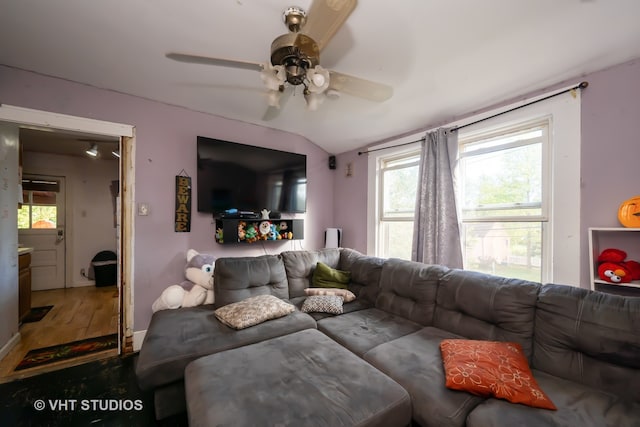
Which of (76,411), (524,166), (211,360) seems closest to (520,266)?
(524,166)

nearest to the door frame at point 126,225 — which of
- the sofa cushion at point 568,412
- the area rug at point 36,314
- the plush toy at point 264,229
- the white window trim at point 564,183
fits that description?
the plush toy at point 264,229

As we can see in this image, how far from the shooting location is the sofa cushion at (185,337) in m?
1.38

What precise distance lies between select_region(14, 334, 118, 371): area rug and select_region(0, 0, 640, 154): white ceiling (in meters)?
2.38

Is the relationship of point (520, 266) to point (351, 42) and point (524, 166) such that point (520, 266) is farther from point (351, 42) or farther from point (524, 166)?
point (351, 42)

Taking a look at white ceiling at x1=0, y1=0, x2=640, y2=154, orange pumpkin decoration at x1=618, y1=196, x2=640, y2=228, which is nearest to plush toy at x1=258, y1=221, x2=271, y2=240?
white ceiling at x1=0, y1=0, x2=640, y2=154

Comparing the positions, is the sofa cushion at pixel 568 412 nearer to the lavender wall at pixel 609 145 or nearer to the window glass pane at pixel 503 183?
the lavender wall at pixel 609 145

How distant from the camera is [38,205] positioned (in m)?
4.24

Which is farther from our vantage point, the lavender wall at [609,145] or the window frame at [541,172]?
the window frame at [541,172]

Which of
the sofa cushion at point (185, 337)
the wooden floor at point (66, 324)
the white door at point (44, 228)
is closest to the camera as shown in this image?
the sofa cushion at point (185, 337)

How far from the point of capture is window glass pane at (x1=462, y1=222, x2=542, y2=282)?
6.87 ft

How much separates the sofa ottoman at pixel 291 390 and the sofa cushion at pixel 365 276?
0.99 metres

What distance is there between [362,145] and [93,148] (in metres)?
3.87

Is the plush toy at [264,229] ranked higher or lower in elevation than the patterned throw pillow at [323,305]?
higher

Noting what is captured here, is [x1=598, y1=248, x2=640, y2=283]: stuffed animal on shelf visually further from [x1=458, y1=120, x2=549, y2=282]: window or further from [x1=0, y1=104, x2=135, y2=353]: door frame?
[x1=0, y1=104, x2=135, y2=353]: door frame
